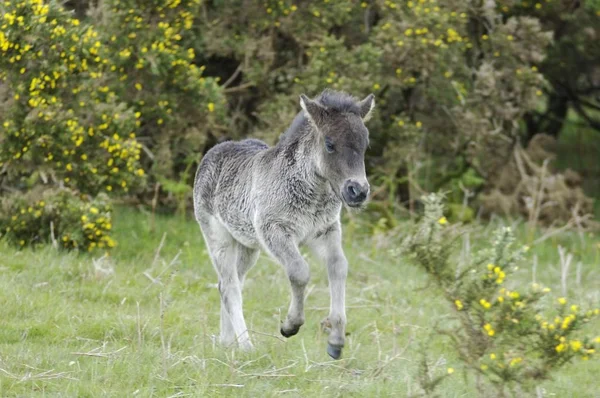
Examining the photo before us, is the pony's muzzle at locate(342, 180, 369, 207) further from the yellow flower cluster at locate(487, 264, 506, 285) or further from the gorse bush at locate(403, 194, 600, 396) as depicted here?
the yellow flower cluster at locate(487, 264, 506, 285)

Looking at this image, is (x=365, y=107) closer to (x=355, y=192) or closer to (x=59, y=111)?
(x=355, y=192)

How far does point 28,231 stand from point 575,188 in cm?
978

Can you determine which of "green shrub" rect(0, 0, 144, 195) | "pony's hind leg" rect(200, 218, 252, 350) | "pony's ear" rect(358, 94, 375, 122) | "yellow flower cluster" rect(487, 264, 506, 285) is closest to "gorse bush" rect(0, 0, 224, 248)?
"green shrub" rect(0, 0, 144, 195)

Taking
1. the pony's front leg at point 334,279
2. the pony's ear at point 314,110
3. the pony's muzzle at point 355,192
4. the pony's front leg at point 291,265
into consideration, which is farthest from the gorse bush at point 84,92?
the pony's muzzle at point 355,192

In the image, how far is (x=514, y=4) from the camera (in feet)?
55.2

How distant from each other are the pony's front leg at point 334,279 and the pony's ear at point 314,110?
92cm

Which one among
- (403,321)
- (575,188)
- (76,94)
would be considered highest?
(76,94)

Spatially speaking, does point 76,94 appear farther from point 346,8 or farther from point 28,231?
point 346,8

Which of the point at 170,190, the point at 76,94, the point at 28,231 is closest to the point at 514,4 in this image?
the point at 170,190

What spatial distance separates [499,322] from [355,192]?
1.45 meters

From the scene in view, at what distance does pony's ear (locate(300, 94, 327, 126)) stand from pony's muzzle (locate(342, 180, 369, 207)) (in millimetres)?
741

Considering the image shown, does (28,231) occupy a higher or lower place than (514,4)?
lower

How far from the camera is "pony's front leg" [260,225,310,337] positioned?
7820 mm

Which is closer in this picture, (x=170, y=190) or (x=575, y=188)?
(x=170, y=190)
